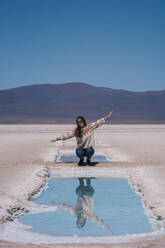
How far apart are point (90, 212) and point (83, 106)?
552 ft

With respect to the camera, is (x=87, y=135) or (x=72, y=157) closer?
(x=87, y=135)

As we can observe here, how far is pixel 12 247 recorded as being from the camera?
18.5 ft

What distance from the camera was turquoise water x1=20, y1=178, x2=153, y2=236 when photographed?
6.68 m

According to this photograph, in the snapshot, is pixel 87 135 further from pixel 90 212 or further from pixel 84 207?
pixel 90 212

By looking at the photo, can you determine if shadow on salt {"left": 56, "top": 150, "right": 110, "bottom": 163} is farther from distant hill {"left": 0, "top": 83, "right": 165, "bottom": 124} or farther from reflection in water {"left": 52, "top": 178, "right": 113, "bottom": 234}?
distant hill {"left": 0, "top": 83, "right": 165, "bottom": 124}

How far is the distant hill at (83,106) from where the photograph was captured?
158 m

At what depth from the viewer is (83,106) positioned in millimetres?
176000

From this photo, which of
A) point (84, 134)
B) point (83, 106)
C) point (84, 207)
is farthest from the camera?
point (83, 106)

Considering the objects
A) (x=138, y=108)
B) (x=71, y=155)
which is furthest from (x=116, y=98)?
(x=71, y=155)

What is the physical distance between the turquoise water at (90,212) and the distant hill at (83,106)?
135 metres

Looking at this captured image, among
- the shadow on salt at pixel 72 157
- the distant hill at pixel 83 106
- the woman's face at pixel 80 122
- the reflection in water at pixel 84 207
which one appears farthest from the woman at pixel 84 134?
the distant hill at pixel 83 106

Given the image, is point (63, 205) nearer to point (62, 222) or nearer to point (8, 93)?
point (62, 222)

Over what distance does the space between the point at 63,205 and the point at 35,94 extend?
191159mm

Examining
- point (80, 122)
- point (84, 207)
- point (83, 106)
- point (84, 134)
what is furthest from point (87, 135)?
point (83, 106)
